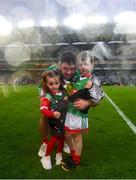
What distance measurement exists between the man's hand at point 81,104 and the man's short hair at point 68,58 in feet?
1.64

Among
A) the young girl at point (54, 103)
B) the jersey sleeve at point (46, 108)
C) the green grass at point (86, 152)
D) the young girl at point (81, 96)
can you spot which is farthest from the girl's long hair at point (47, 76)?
the green grass at point (86, 152)

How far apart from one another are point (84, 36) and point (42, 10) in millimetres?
25796

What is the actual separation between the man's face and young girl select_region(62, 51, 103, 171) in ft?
0.32

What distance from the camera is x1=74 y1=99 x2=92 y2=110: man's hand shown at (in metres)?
6.05

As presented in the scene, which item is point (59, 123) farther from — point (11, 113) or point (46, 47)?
point (46, 47)

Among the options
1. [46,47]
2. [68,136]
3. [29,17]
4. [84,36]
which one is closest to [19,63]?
[46,47]

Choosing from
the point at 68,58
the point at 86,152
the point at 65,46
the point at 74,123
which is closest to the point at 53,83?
the point at 68,58

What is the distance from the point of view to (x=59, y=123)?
19.9 feet

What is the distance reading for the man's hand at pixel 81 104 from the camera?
6.05 metres

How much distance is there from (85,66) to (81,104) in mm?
490

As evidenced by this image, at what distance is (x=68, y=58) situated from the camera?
612cm

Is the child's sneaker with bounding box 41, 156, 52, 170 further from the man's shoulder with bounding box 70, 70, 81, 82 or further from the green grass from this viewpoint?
the man's shoulder with bounding box 70, 70, 81, 82

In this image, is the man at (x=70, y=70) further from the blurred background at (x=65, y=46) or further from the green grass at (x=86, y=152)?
the blurred background at (x=65, y=46)

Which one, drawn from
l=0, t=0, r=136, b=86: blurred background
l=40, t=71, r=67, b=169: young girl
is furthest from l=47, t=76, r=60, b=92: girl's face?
l=0, t=0, r=136, b=86: blurred background
